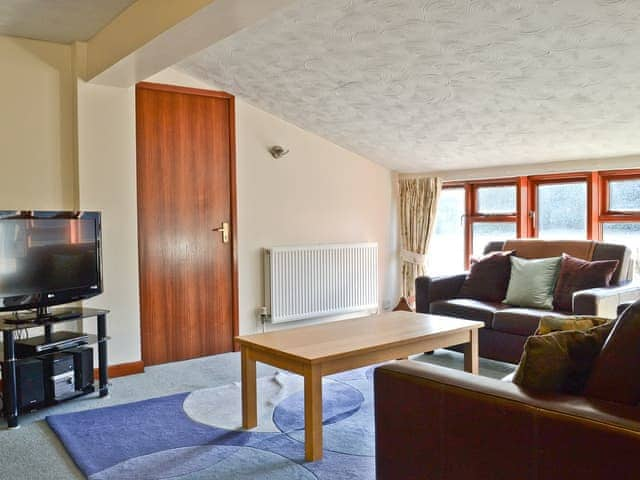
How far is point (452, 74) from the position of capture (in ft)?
12.1

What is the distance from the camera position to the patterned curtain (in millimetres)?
5746

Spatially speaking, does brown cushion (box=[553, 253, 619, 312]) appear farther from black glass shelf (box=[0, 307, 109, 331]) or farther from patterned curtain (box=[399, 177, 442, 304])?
black glass shelf (box=[0, 307, 109, 331])

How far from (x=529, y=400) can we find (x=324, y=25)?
244 centimetres

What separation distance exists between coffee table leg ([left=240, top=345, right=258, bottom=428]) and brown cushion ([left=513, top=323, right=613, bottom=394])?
1.56 m

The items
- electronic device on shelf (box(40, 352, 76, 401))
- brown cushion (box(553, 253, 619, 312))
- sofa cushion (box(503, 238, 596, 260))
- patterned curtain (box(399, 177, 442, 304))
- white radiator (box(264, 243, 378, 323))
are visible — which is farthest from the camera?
patterned curtain (box(399, 177, 442, 304))

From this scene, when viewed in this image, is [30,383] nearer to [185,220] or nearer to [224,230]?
[185,220]

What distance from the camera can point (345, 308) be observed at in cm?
561

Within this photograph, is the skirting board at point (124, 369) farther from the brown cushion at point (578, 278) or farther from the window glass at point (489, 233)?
the window glass at point (489, 233)

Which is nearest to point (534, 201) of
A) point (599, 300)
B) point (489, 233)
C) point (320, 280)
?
point (489, 233)

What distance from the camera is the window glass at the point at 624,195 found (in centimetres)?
457

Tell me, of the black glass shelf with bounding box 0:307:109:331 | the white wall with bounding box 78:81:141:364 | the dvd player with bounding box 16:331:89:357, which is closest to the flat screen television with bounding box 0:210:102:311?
the black glass shelf with bounding box 0:307:109:331

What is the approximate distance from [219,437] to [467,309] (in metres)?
2.05

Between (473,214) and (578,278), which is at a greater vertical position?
(473,214)

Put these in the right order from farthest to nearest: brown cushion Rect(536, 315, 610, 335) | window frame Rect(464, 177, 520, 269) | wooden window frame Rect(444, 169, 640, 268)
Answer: window frame Rect(464, 177, 520, 269) < wooden window frame Rect(444, 169, 640, 268) < brown cushion Rect(536, 315, 610, 335)
